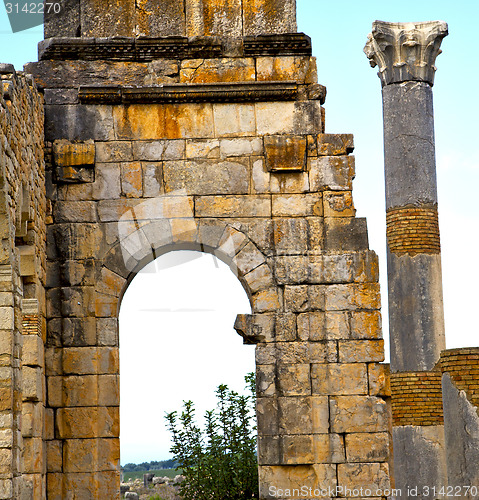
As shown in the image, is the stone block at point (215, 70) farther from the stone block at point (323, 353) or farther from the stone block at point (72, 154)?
the stone block at point (323, 353)

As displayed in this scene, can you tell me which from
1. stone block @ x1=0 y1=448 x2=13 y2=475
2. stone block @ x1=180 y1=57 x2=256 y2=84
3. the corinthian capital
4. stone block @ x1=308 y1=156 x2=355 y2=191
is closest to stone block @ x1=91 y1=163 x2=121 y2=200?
stone block @ x1=180 y1=57 x2=256 y2=84

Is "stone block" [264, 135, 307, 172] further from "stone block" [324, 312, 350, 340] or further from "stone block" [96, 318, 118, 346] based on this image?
"stone block" [96, 318, 118, 346]

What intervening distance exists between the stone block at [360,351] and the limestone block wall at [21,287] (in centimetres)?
295

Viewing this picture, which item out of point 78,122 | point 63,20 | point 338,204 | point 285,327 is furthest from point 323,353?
point 63,20

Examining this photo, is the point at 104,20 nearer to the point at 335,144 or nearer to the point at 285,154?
the point at 285,154

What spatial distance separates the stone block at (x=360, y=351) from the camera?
884cm

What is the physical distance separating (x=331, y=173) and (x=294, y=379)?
84.8 inches

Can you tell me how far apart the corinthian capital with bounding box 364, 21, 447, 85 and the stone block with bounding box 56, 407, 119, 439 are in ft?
22.8

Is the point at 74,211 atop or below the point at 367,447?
atop

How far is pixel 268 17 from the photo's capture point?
9.56 m

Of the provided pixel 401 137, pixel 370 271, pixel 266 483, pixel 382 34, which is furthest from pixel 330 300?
pixel 382 34

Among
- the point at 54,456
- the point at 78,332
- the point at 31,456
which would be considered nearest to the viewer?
the point at 31,456

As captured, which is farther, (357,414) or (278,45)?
(278,45)

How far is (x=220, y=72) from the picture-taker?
9.42m
